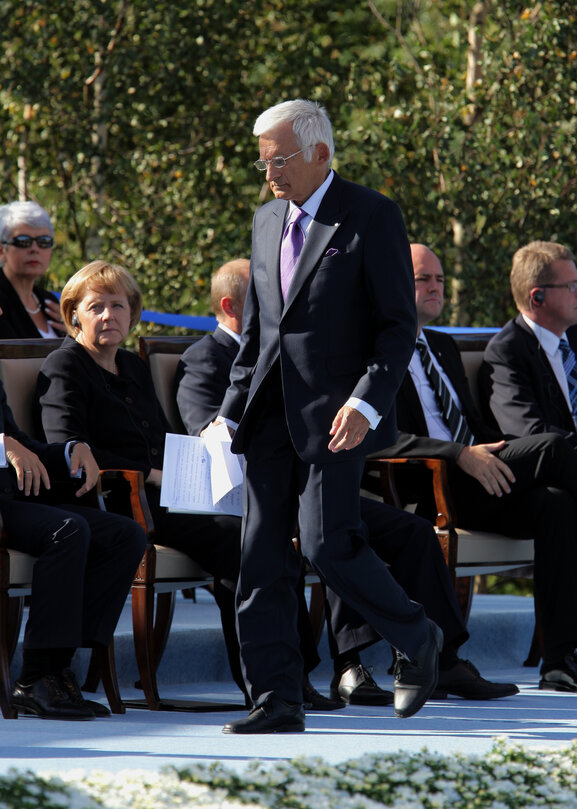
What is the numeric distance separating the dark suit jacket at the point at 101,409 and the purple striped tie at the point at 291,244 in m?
0.96

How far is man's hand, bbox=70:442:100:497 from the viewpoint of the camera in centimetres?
401

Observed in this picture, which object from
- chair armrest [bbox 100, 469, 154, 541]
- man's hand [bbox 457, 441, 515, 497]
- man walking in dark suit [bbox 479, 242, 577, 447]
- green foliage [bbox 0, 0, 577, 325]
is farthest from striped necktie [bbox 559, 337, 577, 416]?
green foliage [bbox 0, 0, 577, 325]

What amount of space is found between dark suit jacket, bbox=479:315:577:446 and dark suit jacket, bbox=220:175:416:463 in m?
1.53

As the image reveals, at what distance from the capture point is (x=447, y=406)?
5016mm

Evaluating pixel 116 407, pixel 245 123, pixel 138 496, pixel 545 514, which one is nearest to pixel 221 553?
pixel 138 496

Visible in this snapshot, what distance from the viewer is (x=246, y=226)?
Result: 995 cm

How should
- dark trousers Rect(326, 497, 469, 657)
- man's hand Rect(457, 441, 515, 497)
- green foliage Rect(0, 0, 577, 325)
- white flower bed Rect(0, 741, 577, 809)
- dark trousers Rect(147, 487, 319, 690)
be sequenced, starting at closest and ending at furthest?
white flower bed Rect(0, 741, 577, 809) < dark trousers Rect(147, 487, 319, 690) < dark trousers Rect(326, 497, 469, 657) < man's hand Rect(457, 441, 515, 497) < green foliage Rect(0, 0, 577, 325)

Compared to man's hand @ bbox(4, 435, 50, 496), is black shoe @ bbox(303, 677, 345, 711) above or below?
below

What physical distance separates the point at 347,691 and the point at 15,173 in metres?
6.46

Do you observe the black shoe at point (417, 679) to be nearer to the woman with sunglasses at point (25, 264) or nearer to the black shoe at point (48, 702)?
the black shoe at point (48, 702)

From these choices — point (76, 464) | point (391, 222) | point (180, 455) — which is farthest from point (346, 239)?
point (76, 464)

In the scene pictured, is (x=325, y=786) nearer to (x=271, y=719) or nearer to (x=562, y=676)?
(x=271, y=719)

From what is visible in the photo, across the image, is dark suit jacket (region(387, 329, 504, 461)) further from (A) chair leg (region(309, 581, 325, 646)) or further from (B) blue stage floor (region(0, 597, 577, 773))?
(B) blue stage floor (region(0, 597, 577, 773))

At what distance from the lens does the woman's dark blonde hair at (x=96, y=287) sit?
4.38 meters
